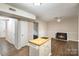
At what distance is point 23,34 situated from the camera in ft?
4.88

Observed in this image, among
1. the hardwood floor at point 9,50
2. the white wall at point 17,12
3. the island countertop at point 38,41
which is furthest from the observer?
the island countertop at point 38,41

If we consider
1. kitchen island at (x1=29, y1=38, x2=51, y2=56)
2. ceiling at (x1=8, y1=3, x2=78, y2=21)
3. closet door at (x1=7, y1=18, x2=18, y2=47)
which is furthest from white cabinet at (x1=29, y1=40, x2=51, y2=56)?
ceiling at (x1=8, y1=3, x2=78, y2=21)

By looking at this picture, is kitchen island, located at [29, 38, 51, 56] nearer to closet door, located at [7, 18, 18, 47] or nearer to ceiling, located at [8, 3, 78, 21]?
closet door, located at [7, 18, 18, 47]

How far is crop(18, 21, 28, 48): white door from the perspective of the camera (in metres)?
1.47

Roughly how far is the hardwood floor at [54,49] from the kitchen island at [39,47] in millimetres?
69

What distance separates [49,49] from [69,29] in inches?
19.0

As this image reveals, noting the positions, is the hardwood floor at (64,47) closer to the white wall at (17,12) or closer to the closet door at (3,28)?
the white wall at (17,12)

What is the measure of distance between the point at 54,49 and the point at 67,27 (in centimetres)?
44

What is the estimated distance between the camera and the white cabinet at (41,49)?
141 centimetres

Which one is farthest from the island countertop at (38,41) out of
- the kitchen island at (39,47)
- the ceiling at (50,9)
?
the ceiling at (50,9)

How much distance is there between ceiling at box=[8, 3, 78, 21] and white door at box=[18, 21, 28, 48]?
24 centimetres

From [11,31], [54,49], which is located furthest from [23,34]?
[54,49]

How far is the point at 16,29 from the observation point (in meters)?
1.44

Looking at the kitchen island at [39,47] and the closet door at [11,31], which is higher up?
the closet door at [11,31]
